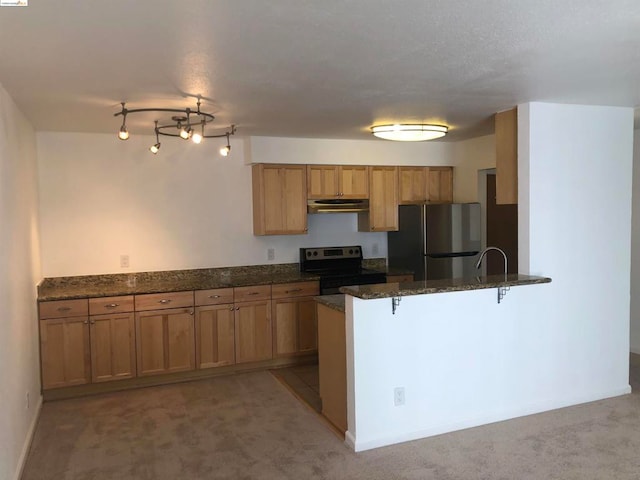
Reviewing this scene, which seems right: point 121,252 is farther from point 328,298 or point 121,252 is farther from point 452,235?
point 452,235

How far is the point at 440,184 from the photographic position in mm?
6160

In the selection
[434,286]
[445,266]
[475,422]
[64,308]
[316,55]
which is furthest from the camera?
[445,266]

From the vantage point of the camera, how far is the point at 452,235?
5.63 metres

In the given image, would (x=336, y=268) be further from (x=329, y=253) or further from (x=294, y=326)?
(x=294, y=326)

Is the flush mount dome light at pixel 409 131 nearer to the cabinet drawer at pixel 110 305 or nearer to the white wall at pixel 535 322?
the white wall at pixel 535 322

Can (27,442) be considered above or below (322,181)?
below

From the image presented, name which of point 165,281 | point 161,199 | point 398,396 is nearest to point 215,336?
point 165,281

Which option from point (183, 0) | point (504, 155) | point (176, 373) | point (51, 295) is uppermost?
point (183, 0)

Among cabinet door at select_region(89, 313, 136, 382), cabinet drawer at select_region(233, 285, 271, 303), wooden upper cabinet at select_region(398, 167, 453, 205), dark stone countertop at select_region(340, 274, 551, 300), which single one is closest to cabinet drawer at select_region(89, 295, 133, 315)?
cabinet door at select_region(89, 313, 136, 382)

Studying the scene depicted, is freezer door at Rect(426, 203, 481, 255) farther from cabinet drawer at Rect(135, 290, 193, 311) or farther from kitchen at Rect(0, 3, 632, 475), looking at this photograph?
cabinet drawer at Rect(135, 290, 193, 311)

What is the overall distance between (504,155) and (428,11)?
2.37 m

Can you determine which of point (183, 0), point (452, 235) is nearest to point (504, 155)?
point (452, 235)

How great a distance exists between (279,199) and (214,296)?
3.90 feet

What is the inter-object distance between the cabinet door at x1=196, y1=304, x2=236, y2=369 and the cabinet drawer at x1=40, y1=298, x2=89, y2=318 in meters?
0.95
